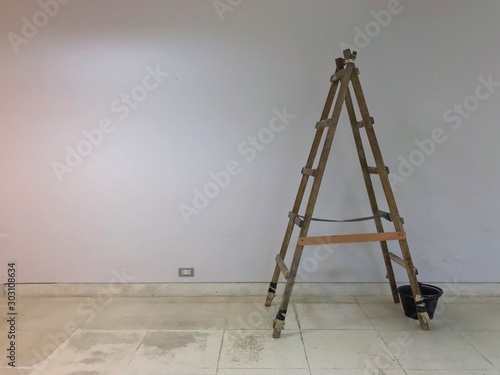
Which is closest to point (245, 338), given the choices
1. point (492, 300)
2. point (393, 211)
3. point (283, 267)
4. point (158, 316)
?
point (283, 267)

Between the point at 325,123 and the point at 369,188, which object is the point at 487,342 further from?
the point at 325,123

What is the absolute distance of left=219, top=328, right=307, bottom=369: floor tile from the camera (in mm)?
1978

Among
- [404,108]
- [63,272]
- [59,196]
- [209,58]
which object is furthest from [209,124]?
[63,272]

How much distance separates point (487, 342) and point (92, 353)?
2548mm

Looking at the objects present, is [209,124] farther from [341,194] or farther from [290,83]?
[341,194]

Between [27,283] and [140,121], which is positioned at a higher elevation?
[140,121]

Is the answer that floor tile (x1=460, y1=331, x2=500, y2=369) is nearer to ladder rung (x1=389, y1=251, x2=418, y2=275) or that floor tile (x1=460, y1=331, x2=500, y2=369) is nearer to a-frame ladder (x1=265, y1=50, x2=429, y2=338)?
a-frame ladder (x1=265, y1=50, x2=429, y2=338)

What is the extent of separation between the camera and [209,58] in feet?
9.34

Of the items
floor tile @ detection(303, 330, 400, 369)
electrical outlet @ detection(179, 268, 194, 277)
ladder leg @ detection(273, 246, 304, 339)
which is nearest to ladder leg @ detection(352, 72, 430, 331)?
floor tile @ detection(303, 330, 400, 369)

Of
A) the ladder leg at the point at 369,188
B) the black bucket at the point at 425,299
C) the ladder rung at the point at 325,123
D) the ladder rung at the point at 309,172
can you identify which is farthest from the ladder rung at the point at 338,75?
the black bucket at the point at 425,299

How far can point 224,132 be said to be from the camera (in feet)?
9.48

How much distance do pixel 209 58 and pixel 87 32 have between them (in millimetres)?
1061

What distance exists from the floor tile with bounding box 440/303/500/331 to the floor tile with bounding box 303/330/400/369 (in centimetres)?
66

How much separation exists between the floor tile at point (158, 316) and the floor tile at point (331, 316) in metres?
0.62
